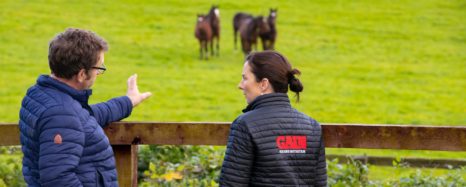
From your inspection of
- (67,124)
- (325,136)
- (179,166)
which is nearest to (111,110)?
(67,124)

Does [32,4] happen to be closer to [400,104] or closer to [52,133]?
[400,104]

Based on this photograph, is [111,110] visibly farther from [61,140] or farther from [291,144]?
[291,144]

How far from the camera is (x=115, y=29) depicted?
30.9 m

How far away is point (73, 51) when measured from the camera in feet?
12.5

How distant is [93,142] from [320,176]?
Answer: 1.16m

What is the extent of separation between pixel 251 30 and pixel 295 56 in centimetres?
167

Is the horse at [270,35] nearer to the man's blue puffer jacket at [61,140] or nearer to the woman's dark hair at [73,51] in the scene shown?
the man's blue puffer jacket at [61,140]

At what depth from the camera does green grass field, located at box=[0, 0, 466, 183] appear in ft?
63.1

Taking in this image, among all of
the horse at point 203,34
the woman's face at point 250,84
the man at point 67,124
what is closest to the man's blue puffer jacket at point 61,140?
the man at point 67,124

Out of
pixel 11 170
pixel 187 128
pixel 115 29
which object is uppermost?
pixel 115 29

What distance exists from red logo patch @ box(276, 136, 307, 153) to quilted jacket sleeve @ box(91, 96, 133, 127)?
36.4 inches

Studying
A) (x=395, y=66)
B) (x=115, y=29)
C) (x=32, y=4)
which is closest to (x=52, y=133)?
(x=395, y=66)

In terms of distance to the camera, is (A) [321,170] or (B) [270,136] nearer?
(B) [270,136]

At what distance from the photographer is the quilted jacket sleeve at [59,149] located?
3754 mm
